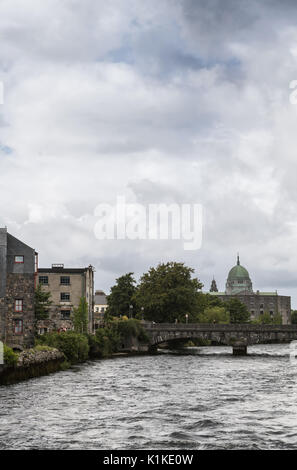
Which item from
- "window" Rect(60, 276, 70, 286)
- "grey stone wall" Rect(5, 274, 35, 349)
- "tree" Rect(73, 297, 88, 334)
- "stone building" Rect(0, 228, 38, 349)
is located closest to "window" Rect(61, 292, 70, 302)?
"window" Rect(60, 276, 70, 286)

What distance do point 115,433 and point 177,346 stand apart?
96.9 m

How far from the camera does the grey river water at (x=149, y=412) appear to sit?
26.5 metres

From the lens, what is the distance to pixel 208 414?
3384 cm

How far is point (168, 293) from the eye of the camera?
112 m

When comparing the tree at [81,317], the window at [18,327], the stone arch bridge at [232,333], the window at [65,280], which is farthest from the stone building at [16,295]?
the stone arch bridge at [232,333]

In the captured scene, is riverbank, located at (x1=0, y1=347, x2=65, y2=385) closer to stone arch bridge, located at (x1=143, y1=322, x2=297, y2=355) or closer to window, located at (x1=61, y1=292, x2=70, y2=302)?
window, located at (x1=61, y1=292, x2=70, y2=302)

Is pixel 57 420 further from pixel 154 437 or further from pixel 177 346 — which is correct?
pixel 177 346

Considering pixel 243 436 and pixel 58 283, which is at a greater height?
pixel 58 283

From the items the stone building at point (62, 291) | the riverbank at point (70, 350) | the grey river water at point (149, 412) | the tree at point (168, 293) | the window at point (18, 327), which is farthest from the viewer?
the tree at point (168, 293)

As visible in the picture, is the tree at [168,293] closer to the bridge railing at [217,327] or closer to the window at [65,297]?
the bridge railing at [217,327]

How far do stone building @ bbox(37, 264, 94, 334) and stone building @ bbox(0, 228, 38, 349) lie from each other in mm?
28024
